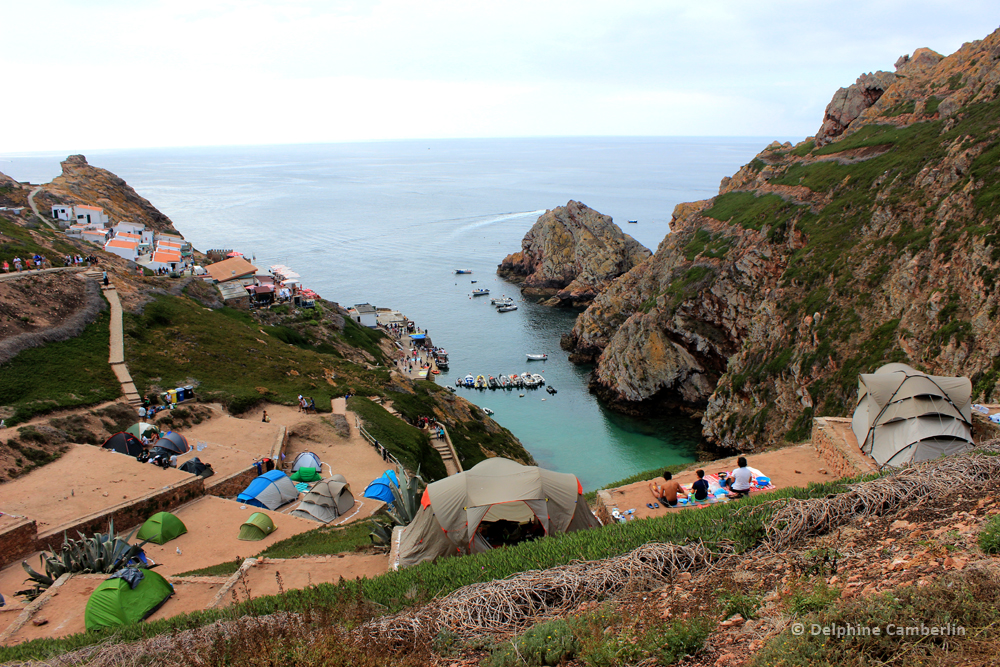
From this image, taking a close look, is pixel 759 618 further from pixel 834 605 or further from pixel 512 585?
pixel 512 585

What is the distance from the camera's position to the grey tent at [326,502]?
65.2 feet

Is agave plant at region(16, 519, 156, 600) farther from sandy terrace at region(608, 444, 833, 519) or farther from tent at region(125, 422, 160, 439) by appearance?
sandy terrace at region(608, 444, 833, 519)

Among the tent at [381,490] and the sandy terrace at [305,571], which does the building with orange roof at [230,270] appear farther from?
the sandy terrace at [305,571]

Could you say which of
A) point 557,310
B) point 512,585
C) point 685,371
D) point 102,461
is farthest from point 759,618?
point 557,310

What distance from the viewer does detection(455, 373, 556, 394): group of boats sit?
219 feet

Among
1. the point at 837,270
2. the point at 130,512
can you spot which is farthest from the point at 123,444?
the point at 837,270

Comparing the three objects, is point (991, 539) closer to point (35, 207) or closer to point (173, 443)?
point (173, 443)

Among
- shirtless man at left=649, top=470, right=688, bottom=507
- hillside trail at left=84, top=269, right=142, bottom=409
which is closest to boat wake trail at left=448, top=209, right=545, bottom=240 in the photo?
hillside trail at left=84, top=269, right=142, bottom=409

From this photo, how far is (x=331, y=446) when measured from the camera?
91.9 ft

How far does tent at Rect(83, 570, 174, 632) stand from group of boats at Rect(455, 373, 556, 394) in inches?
2137

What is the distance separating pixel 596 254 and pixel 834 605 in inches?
3834

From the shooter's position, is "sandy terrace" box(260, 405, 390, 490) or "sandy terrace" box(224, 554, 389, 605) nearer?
"sandy terrace" box(224, 554, 389, 605)

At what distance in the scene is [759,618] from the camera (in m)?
6.96

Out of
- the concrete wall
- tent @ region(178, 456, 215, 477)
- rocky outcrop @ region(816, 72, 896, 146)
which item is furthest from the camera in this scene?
rocky outcrop @ region(816, 72, 896, 146)
